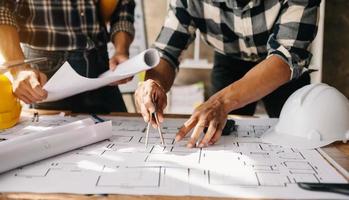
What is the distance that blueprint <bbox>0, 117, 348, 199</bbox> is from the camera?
0.60 meters

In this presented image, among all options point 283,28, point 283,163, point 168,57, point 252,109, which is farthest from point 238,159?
point 252,109

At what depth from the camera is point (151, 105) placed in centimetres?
92

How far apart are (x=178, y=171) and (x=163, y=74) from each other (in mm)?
563

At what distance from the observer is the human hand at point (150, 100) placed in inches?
36.3

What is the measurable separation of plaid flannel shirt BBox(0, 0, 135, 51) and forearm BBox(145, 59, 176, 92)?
0.26 metres

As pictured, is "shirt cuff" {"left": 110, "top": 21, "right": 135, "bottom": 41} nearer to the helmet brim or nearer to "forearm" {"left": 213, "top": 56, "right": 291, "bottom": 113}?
"forearm" {"left": 213, "top": 56, "right": 291, "bottom": 113}

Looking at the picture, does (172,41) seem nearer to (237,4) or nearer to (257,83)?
(237,4)

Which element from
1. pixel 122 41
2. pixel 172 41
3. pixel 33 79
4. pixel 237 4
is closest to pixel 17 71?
pixel 33 79

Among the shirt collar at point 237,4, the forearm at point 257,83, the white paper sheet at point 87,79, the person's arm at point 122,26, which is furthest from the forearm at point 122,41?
the forearm at point 257,83

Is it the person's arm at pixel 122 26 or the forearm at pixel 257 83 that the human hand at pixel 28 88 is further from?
the forearm at pixel 257 83

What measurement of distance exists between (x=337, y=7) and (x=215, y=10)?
4.50ft

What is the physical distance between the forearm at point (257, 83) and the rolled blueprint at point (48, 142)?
33 cm

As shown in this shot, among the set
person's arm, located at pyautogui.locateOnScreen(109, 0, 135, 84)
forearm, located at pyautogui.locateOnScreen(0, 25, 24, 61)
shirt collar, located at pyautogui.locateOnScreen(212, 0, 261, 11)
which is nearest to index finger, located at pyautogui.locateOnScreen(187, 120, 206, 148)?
shirt collar, located at pyautogui.locateOnScreen(212, 0, 261, 11)

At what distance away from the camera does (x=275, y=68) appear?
98 cm
